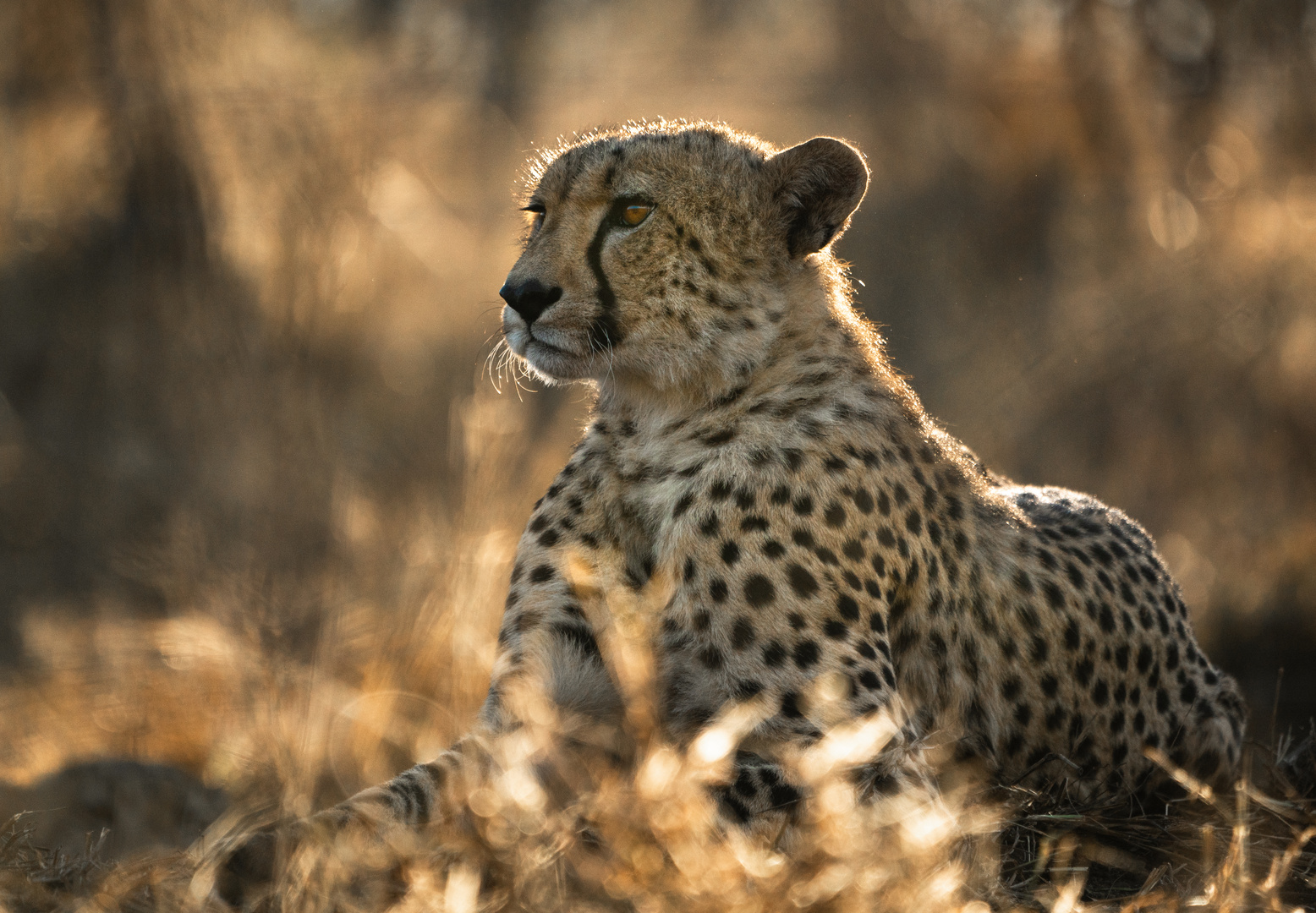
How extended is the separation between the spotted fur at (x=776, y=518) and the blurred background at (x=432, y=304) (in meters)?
0.34

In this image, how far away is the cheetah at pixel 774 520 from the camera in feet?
7.25

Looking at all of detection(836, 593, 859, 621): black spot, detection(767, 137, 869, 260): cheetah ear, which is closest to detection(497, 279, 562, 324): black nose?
detection(767, 137, 869, 260): cheetah ear

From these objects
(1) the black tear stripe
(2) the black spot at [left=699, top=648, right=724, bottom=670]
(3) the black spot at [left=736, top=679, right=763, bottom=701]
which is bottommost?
(3) the black spot at [left=736, top=679, right=763, bottom=701]

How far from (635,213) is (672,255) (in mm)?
122

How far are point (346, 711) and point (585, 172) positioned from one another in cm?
117

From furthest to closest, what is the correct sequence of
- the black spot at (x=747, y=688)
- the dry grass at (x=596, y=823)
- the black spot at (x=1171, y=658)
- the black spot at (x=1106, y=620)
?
the black spot at (x=1171, y=658) → the black spot at (x=1106, y=620) → the black spot at (x=747, y=688) → the dry grass at (x=596, y=823)

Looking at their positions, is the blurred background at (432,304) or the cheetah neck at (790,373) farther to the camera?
the blurred background at (432,304)

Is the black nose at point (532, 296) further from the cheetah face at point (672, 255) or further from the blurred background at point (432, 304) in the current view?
the blurred background at point (432, 304)

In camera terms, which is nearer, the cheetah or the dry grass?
the dry grass

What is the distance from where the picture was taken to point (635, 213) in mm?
2566

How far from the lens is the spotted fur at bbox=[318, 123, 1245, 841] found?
7.25ft

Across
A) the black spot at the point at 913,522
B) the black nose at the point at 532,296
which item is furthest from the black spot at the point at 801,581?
the black nose at the point at 532,296

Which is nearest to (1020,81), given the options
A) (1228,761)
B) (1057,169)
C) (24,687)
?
(1057,169)

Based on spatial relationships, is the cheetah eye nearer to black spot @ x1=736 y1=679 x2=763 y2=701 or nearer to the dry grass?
the dry grass
